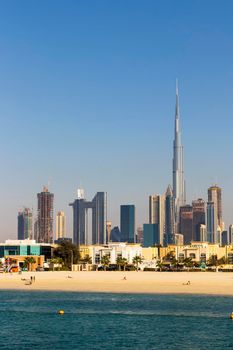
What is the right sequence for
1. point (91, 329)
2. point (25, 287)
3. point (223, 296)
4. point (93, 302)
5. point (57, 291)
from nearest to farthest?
point (91, 329) < point (93, 302) < point (223, 296) < point (57, 291) < point (25, 287)

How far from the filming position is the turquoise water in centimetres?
6159

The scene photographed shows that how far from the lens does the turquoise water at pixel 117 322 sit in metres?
61.6

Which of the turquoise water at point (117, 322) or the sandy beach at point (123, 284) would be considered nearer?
the turquoise water at point (117, 322)

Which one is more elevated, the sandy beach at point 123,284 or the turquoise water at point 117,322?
the sandy beach at point 123,284

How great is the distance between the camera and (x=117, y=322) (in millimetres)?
74625

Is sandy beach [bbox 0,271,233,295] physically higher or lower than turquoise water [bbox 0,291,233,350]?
higher

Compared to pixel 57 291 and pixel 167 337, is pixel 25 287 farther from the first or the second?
pixel 167 337

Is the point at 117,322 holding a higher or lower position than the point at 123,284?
lower

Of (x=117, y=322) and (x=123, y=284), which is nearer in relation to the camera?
(x=117, y=322)

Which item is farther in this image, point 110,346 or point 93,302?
point 93,302

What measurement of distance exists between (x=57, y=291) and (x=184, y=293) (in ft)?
76.9

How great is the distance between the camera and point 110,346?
60000 millimetres

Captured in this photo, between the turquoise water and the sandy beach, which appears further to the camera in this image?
the sandy beach

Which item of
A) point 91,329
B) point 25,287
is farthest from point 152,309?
point 25,287
